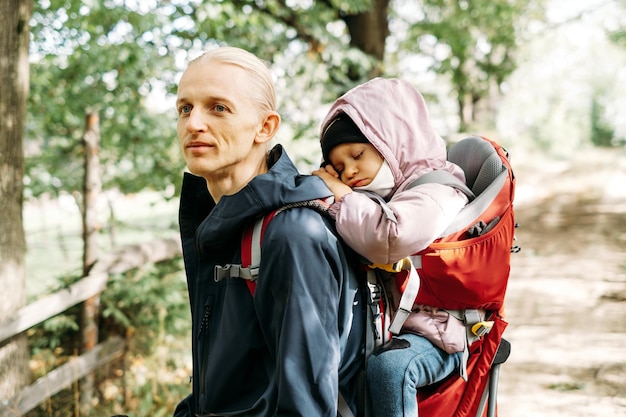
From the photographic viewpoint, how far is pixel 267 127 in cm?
153

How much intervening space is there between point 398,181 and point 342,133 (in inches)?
8.9

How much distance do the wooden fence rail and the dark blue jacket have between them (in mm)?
2685

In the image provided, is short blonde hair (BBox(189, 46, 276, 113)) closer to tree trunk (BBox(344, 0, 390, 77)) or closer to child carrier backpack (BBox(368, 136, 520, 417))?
child carrier backpack (BBox(368, 136, 520, 417))

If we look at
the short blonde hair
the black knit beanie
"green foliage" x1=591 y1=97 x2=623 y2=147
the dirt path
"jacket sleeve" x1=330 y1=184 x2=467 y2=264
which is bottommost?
→ the dirt path

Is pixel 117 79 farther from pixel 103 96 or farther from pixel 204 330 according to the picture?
pixel 204 330

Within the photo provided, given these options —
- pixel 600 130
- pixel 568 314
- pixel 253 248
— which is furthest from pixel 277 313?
pixel 600 130

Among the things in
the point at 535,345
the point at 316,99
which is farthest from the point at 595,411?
the point at 316,99

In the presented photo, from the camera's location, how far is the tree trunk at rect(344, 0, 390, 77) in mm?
8109

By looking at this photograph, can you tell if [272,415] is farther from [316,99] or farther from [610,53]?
[610,53]

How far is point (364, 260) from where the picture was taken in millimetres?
A: 1523

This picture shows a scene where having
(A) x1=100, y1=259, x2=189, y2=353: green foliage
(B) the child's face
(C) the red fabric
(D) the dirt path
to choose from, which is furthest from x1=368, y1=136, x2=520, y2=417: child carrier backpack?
(A) x1=100, y1=259, x2=189, y2=353: green foliage

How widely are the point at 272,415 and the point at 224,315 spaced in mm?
265

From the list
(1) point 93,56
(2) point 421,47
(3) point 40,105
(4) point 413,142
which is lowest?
(4) point 413,142

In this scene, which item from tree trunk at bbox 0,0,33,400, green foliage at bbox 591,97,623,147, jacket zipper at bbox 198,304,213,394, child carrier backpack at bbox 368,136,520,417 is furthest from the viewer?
green foliage at bbox 591,97,623,147
